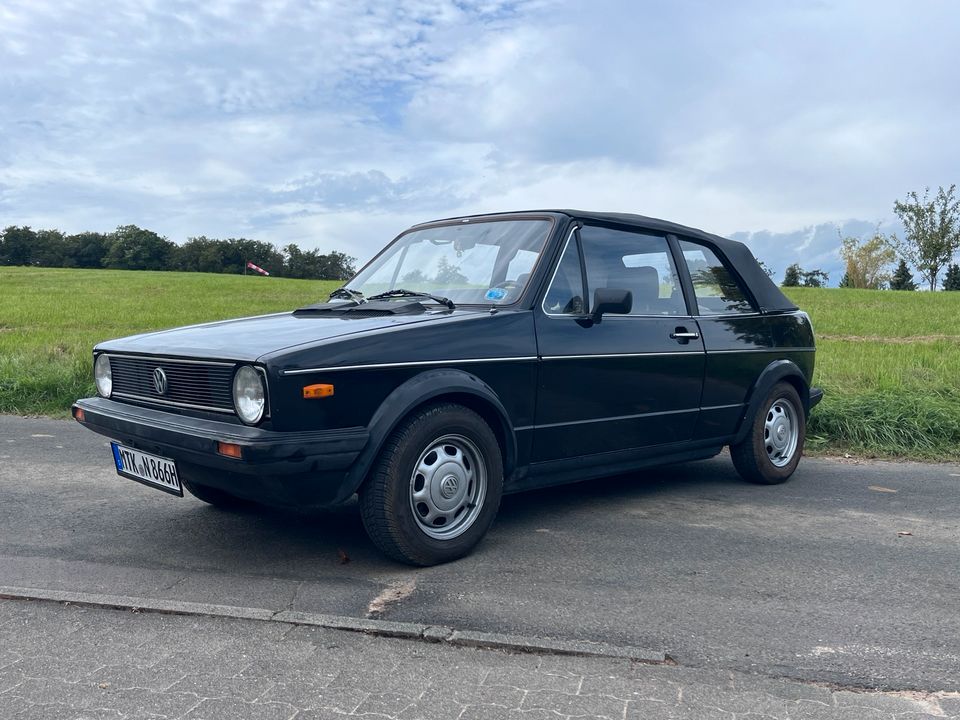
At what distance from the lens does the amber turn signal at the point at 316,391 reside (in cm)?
379

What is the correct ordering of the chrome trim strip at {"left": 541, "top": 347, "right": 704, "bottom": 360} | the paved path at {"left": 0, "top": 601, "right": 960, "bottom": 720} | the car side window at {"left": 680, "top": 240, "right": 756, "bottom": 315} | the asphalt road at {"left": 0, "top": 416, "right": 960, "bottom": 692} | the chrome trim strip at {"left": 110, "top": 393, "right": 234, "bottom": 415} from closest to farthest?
the paved path at {"left": 0, "top": 601, "right": 960, "bottom": 720} < the asphalt road at {"left": 0, "top": 416, "right": 960, "bottom": 692} < the chrome trim strip at {"left": 110, "top": 393, "right": 234, "bottom": 415} < the chrome trim strip at {"left": 541, "top": 347, "right": 704, "bottom": 360} < the car side window at {"left": 680, "top": 240, "right": 756, "bottom": 315}

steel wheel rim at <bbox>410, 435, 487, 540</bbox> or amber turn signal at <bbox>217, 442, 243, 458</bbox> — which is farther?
steel wheel rim at <bbox>410, 435, 487, 540</bbox>

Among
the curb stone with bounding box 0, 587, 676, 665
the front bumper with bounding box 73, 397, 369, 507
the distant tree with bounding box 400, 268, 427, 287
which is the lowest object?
the curb stone with bounding box 0, 587, 676, 665

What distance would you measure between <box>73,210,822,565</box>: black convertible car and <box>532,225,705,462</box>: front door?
12 millimetres

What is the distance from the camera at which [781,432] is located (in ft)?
20.7

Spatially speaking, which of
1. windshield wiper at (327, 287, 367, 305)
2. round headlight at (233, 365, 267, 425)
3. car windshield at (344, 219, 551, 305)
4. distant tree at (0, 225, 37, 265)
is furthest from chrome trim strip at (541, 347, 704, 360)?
distant tree at (0, 225, 37, 265)

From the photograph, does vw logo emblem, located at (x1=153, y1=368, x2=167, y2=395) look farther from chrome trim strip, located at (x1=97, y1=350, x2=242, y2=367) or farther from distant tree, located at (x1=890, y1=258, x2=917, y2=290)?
distant tree, located at (x1=890, y1=258, x2=917, y2=290)

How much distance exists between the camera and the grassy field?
7.89m

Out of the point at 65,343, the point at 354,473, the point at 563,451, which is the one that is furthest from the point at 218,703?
the point at 65,343

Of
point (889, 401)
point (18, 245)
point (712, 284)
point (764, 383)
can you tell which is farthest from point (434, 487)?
point (18, 245)

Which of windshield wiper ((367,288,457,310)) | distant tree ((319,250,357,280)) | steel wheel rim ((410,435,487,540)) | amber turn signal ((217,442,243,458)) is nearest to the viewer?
amber turn signal ((217,442,243,458))

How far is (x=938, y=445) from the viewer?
7.69 metres

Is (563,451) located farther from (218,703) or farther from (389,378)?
(218,703)

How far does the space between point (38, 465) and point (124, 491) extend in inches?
47.0
